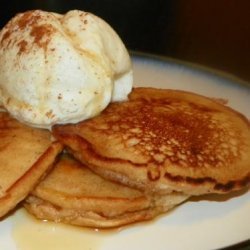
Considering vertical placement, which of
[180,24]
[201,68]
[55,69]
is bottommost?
[180,24]

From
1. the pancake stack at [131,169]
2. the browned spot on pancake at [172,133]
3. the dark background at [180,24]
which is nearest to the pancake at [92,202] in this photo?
the pancake stack at [131,169]

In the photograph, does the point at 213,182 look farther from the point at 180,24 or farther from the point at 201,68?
the point at 180,24

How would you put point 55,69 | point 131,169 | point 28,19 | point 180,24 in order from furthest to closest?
point 180,24, point 28,19, point 55,69, point 131,169

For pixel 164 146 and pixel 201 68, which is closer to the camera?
pixel 164 146

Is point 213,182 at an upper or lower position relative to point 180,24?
upper

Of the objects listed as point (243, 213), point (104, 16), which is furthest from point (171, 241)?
point (104, 16)

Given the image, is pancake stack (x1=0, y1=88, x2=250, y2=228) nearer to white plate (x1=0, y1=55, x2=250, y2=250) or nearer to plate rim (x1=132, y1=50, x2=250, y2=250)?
white plate (x1=0, y1=55, x2=250, y2=250)

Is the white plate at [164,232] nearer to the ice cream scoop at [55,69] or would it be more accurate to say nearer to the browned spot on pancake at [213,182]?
the browned spot on pancake at [213,182]

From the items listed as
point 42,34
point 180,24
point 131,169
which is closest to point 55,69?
point 42,34
